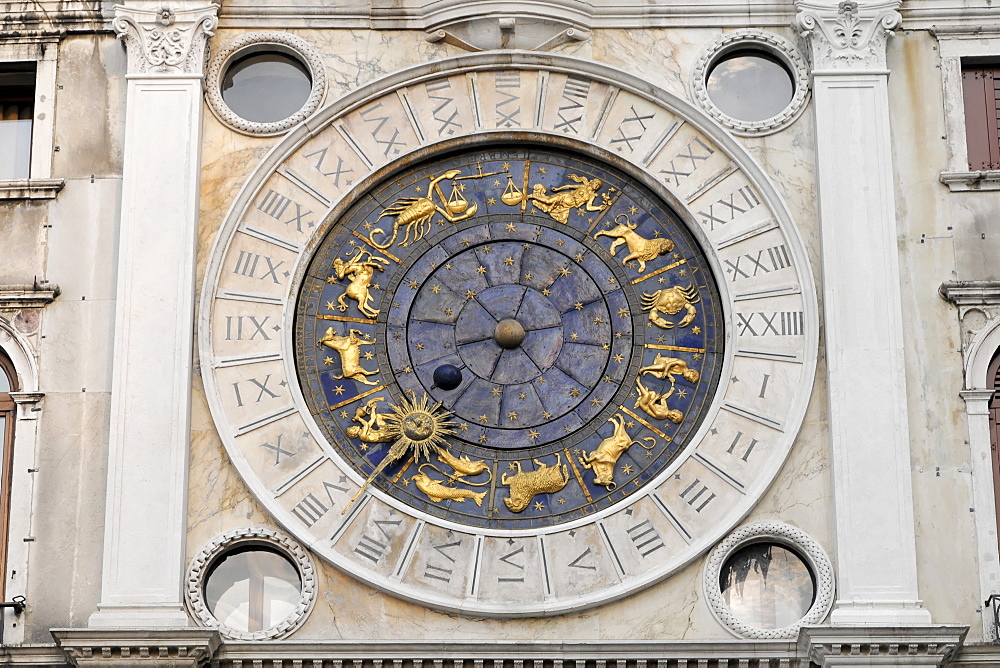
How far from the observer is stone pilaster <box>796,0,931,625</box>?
18766mm

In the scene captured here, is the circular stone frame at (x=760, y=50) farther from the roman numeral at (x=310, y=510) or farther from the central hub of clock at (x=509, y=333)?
the roman numeral at (x=310, y=510)

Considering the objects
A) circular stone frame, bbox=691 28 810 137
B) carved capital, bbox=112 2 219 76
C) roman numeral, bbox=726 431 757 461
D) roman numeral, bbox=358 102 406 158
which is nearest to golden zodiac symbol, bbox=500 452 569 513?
roman numeral, bbox=726 431 757 461

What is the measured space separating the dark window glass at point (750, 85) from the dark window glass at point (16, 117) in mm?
6001

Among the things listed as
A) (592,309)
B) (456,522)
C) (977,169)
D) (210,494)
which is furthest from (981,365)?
(210,494)

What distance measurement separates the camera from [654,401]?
64.4ft

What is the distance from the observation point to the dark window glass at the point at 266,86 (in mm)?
20531

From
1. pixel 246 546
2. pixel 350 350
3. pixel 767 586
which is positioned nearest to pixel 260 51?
pixel 350 350

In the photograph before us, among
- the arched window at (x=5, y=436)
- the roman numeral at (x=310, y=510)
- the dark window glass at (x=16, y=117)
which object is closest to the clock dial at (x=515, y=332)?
the roman numeral at (x=310, y=510)

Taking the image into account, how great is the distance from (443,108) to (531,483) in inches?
136

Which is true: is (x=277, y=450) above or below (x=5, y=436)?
below

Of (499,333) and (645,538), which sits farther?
(499,333)

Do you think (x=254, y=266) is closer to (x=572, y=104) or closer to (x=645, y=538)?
(x=572, y=104)

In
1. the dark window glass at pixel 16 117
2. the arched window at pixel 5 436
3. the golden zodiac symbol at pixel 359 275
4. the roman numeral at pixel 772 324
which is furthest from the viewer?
the dark window glass at pixel 16 117

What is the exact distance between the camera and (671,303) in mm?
19891
